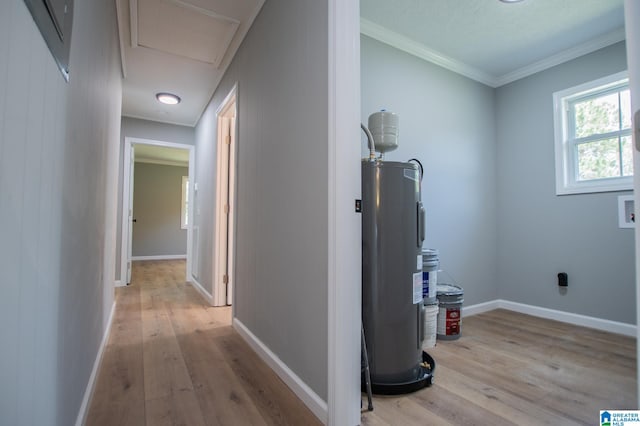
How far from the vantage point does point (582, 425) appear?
4.55ft

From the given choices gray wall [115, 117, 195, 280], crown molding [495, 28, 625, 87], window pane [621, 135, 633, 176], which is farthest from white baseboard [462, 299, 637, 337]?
gray wall [115, 117, 195, 280]

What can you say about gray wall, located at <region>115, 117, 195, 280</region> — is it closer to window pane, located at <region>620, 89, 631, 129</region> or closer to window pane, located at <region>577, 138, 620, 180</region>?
window pane, located at <region>577, 138, 620, 180</region>

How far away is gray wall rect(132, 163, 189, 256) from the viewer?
7824 millimetres

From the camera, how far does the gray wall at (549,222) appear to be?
2.66 metres

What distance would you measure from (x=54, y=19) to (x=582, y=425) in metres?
2.47

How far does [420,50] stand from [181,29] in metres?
2.14

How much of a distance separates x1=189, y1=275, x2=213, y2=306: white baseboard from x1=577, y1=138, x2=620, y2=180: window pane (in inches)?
161

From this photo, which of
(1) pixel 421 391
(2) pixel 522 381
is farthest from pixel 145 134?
(2) pixel 522 381

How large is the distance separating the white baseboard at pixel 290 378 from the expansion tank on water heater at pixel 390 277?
0.38m

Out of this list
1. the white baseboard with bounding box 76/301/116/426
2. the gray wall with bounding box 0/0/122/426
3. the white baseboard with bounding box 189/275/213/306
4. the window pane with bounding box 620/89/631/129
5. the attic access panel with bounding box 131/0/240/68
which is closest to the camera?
the gray wall with bounding box 0/0/122/426

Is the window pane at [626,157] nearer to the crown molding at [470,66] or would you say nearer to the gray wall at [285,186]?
the crown molding at [470,66]

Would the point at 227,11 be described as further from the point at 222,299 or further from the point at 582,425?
the point at 582,425

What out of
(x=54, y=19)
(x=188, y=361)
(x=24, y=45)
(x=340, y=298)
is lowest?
(x=188, y=361)

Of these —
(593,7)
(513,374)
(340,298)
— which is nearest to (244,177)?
(340,298)
